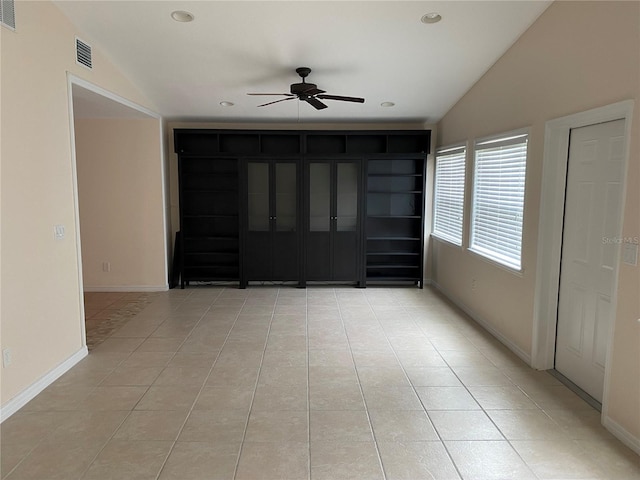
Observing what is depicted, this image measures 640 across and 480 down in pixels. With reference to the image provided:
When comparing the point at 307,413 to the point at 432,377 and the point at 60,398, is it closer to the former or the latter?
the point at 432,377

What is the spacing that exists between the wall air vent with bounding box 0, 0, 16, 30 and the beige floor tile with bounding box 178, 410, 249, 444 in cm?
291

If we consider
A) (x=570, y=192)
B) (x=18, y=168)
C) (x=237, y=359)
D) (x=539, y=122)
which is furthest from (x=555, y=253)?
(x=18, y=168)

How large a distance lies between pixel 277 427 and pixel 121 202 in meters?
4.59

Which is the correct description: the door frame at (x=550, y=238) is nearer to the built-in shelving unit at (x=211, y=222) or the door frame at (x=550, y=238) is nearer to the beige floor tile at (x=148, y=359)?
the beige floor tile at (x=148, y=359)

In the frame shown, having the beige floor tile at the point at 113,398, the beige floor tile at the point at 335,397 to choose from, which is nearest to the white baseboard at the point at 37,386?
the beige floor tile at the point at 113,398

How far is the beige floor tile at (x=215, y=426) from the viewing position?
2.68 m

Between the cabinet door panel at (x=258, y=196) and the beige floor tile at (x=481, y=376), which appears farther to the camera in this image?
the cabinet door panel at (x=258, y=196)

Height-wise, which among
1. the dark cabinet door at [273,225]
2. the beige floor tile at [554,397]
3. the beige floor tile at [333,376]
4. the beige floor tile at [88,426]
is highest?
the dark cabinet door at [273,225]

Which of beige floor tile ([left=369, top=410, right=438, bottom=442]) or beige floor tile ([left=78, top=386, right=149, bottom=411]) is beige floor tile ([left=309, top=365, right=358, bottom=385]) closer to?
beige floor tile ([left=369, top=410, right=438, bottom=442])

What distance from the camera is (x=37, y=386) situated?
10.7 feet

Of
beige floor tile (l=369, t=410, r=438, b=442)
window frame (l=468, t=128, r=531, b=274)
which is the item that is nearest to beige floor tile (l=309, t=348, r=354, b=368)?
beige floor tile (l=369, t=410, r=438, b=442)

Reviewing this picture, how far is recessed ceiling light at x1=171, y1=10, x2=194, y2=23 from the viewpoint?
3737 millimetres

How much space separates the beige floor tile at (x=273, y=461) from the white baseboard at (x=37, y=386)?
1.68 m

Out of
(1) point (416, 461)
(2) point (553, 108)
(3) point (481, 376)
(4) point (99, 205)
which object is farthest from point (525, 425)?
(4) point (99, 205)
